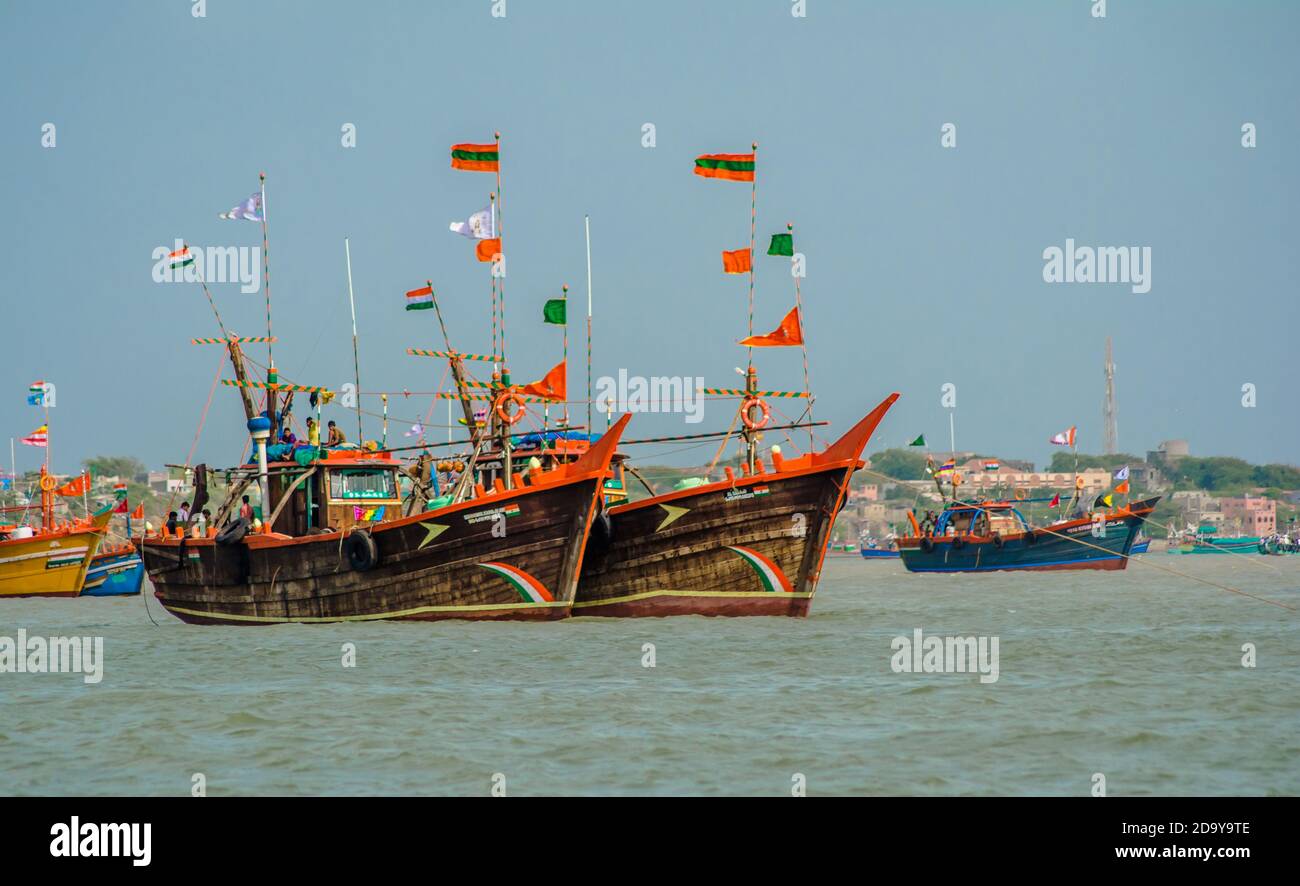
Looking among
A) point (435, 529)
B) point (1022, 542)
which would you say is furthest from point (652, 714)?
point (1022, 542)

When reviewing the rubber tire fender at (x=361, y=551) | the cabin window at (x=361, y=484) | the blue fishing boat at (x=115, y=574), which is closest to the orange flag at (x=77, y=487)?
the blue fishing boat at (x=115, y=574)

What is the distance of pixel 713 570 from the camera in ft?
107

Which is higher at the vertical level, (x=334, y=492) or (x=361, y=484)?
(x=361, y=484)

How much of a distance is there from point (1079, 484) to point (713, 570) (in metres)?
55.5

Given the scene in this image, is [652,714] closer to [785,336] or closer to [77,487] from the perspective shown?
[785,336]

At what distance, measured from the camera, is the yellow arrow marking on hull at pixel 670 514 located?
32.3m

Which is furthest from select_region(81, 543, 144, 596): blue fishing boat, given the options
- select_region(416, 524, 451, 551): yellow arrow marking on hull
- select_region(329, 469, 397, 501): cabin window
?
select_region(416, 524, 451, 551): yellow arrow marking on hull

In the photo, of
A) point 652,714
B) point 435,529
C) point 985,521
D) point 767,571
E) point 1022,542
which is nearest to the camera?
point 652,714

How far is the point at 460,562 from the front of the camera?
31.2 m

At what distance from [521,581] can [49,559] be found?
31.6 metres

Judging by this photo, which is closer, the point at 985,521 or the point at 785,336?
the point at 785,336

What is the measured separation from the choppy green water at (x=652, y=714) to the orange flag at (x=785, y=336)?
6.16m
